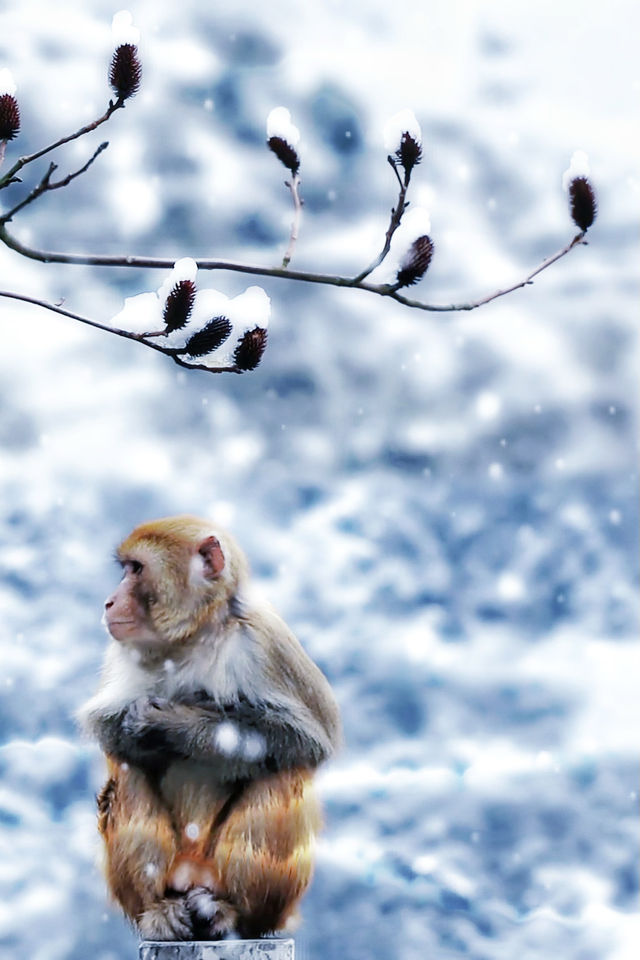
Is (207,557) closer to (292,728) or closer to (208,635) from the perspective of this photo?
(208,635)

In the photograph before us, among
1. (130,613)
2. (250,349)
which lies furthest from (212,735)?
(250,349)

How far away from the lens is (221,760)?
161 centimetres

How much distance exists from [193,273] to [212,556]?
1.39 feet

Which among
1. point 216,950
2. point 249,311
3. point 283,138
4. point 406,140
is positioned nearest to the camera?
point 216,950

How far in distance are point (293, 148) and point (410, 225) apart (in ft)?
0.88

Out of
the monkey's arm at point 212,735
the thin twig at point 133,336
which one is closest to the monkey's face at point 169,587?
the monkey's arm at point 212,735

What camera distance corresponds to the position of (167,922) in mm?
1550

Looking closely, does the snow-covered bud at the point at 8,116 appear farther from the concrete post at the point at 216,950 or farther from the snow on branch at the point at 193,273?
the concrete post at the point at 216,950

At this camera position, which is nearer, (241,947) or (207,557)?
(241,947)

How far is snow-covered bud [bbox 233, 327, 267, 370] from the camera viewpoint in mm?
1560

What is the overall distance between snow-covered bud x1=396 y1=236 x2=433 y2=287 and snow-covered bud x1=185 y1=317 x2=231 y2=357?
0.27 m

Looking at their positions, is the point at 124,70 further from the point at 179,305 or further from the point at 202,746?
the point at 202,746

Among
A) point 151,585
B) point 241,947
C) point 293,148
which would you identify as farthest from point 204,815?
point 293,148

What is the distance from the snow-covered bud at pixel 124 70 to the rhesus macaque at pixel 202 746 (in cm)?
63
